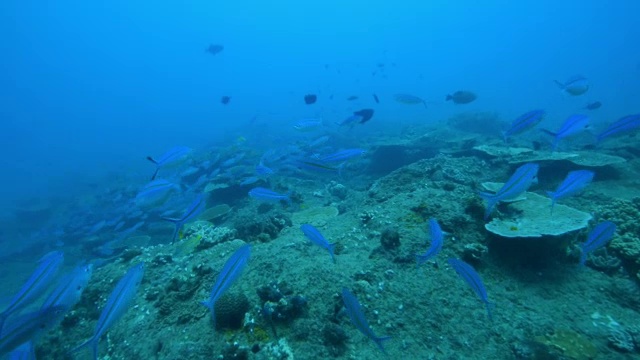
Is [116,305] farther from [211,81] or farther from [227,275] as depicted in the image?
[211,81]

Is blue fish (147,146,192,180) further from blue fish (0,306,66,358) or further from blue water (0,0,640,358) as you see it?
blue water (0,0,640,358)

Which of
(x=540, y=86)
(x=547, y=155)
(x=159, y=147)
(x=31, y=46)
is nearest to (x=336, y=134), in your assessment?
(x=547, y=155)

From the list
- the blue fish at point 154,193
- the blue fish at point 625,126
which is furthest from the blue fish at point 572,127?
the blue fish at point 154,193

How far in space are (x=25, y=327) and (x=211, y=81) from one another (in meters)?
187

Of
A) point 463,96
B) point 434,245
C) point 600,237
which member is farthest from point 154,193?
point 463,96

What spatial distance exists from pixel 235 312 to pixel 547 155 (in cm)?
910

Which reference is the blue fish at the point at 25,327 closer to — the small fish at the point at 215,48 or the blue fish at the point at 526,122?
the blue fish at the point at 526,122

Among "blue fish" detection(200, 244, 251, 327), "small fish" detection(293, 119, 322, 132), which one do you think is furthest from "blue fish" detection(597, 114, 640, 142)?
"blue fish" detection(200, 244, 251, 327)

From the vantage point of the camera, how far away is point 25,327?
3.11m

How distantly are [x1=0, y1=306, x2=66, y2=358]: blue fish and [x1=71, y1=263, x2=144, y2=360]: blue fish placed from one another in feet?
2.11

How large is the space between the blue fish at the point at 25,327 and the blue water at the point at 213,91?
9.16 meters

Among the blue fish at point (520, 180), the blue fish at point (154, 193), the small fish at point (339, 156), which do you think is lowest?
the blue fish at point (154, 193)

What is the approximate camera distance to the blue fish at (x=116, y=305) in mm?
2801

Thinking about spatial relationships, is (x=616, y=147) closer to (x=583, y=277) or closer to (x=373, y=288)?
(x=583, y=277)
